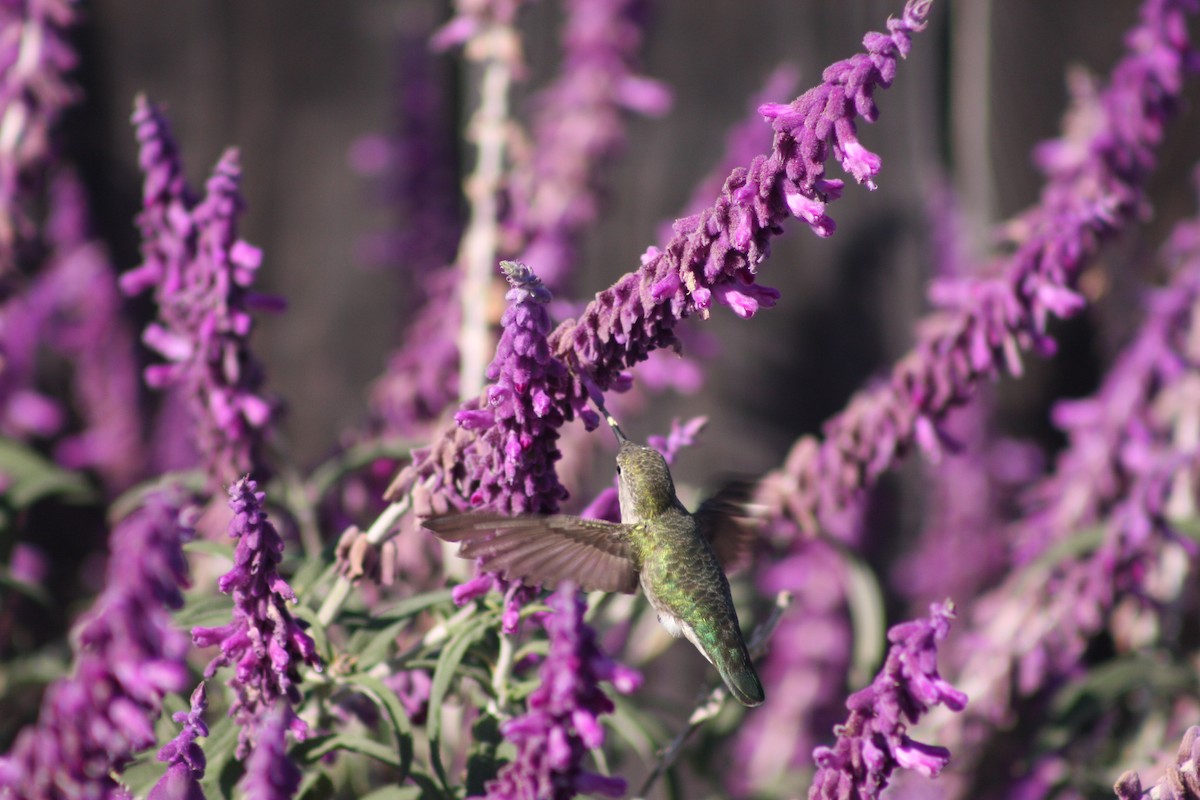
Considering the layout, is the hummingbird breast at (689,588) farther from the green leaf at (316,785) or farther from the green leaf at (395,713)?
the green leaf at (316,785)

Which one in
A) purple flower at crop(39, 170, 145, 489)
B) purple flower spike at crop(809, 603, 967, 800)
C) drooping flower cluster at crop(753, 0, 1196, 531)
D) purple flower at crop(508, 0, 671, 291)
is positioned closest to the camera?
purple flower spike at crop(809, 603, 967, 800)

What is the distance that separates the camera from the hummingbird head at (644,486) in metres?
1.77

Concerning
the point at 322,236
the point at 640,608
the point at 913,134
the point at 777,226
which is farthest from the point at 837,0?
the point at 777,226

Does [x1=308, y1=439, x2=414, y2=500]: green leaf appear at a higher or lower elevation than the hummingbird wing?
higher

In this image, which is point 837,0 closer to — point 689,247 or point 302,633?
point 689,247

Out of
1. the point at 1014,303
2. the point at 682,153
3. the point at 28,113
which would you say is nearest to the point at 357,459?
the point at 28,113

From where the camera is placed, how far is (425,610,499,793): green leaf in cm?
154

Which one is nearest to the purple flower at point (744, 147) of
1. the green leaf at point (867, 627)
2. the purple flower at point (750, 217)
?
the green leaf at point (867, 627)

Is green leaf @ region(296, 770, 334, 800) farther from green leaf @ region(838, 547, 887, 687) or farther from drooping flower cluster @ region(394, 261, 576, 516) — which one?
green leaf @ region(838, 547, 887, 687)

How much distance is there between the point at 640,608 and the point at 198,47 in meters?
2.89

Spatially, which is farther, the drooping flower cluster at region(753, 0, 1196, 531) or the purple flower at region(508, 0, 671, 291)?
the purple flower at region(508, 0, 671, 291)

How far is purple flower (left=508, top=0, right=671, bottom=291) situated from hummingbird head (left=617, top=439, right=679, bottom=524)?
1224 millimetres

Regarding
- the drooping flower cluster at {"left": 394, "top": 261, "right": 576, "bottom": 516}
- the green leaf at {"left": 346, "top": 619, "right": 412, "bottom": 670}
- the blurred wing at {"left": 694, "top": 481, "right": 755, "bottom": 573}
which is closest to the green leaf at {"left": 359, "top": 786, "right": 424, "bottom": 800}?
the green leaf at {"left": 346, "top": 619, "right": 412, "bottom": 670}

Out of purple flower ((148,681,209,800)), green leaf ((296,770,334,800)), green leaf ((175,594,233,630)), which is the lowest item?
purple flower ((148,681,209,800))
